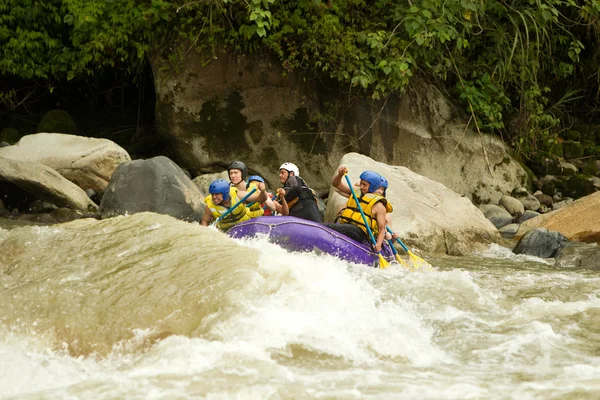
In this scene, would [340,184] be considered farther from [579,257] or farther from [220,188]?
[579,257]

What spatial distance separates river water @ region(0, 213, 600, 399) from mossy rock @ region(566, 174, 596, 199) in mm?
7058

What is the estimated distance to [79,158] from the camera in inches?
404

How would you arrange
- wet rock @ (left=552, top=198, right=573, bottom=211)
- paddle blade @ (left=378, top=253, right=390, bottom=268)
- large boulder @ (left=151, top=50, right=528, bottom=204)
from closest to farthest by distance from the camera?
1. paddle blade @ (left=378, top=253, right=390, bottom=268)
2. large boulder @ (left=151, top=50, right=528, bottom=204)
3. wet rock @ (left=552, top=198, right=573, bottom=211)

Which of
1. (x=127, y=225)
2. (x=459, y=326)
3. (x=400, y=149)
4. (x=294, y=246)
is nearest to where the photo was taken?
(x=459, y=326)

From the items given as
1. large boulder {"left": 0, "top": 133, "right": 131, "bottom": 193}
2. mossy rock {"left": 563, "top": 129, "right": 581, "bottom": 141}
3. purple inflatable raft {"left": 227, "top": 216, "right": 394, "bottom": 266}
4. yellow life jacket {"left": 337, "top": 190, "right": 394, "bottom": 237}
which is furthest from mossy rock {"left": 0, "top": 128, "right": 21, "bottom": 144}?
mossy rock {"left": 563, "top": 129, "right": 581, "bottom": 141}

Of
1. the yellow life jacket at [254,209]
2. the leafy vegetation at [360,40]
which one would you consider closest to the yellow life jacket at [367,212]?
the yellow life jacket at [254,209]

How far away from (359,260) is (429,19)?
4.43 metres

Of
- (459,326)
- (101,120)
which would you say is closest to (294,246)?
(459,326)

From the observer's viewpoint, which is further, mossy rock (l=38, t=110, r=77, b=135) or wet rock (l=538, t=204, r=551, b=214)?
mossy rock (l=38, t=110, r=77, b=135)

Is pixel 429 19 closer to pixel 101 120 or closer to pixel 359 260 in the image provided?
pixel 359 260

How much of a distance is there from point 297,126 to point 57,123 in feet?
12.6

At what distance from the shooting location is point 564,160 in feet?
42.9

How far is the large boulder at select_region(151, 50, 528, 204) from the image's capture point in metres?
11.2

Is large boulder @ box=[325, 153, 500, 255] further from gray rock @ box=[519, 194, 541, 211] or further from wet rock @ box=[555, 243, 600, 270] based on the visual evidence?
gray rock @ box=[519, 194, 541, 211]
